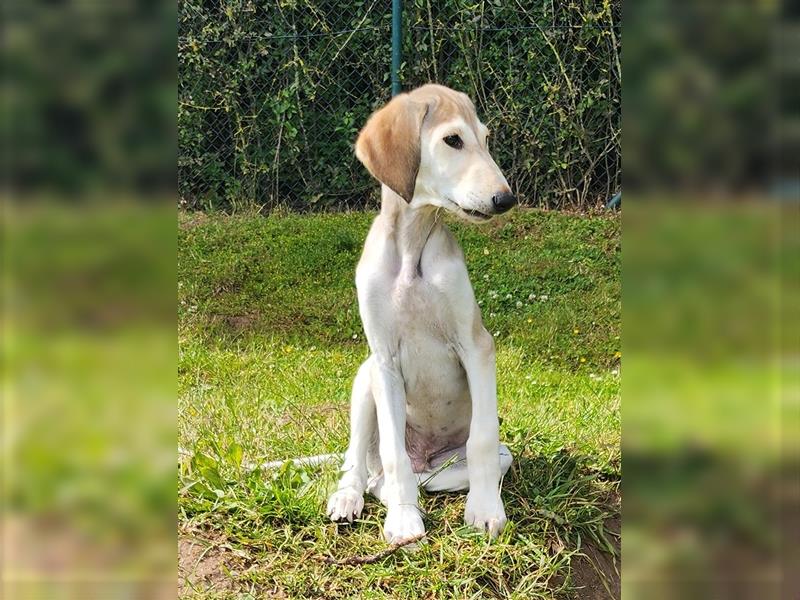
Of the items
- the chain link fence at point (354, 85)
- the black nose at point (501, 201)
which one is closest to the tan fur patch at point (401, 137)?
the black nose at point (501, 201)

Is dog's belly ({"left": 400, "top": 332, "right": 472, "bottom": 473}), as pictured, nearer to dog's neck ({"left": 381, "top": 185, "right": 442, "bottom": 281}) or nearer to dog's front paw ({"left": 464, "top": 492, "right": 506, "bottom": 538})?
dog's neck ({"left": 381, "top": 185, "right": 442, "bottom": 281})

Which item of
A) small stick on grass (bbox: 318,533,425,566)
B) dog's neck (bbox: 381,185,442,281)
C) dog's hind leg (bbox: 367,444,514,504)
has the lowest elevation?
small stick on grass (bbox: 318,533,425,566)

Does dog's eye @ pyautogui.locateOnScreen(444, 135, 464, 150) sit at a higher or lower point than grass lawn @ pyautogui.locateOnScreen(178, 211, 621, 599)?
higher

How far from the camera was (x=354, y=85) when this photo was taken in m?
9.55

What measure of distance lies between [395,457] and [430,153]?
137 cm

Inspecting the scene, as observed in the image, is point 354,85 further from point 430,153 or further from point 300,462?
point 430,153

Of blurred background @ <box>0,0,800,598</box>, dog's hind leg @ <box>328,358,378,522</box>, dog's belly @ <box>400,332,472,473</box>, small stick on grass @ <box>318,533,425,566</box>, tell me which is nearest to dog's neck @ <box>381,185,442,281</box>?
dog's belly @ <box>400,332,472,473</box>

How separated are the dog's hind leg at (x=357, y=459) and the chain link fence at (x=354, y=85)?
6.07m

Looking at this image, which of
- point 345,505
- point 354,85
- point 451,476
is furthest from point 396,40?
point 345,505

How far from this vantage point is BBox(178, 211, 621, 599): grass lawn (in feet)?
11.6
